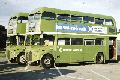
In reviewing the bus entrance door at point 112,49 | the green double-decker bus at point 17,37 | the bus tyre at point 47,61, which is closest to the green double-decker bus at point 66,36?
the bus tyre at point 47,61

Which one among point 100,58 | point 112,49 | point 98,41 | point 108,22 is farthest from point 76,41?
point 112,49

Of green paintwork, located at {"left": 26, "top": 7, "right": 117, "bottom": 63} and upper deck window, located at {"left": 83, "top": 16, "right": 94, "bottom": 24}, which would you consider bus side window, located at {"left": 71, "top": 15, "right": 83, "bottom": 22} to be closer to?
green paintwork, located at {"left": 26, "top": 7, "right": 117, "bottom": 63}

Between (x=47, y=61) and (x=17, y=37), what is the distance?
3.90 meters

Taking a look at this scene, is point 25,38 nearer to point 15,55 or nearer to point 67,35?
point 15,55

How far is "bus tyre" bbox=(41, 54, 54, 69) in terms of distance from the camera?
66.8 feet

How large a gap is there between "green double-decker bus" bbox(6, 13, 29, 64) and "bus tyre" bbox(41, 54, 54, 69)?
106 inches

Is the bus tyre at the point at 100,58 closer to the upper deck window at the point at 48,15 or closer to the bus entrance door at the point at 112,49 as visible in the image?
the bus entrance door at the point at 112,49

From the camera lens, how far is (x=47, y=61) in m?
20.6

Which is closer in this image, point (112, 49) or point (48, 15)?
point (48, 15)

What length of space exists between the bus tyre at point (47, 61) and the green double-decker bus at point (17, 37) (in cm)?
268

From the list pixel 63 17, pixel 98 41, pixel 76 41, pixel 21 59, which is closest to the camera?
pixel 63 17

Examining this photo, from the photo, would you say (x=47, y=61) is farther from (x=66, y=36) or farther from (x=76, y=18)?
(x=76, y=18)

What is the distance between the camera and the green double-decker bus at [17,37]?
22770mm

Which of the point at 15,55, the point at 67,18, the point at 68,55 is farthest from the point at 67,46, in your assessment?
the point at 15,55
